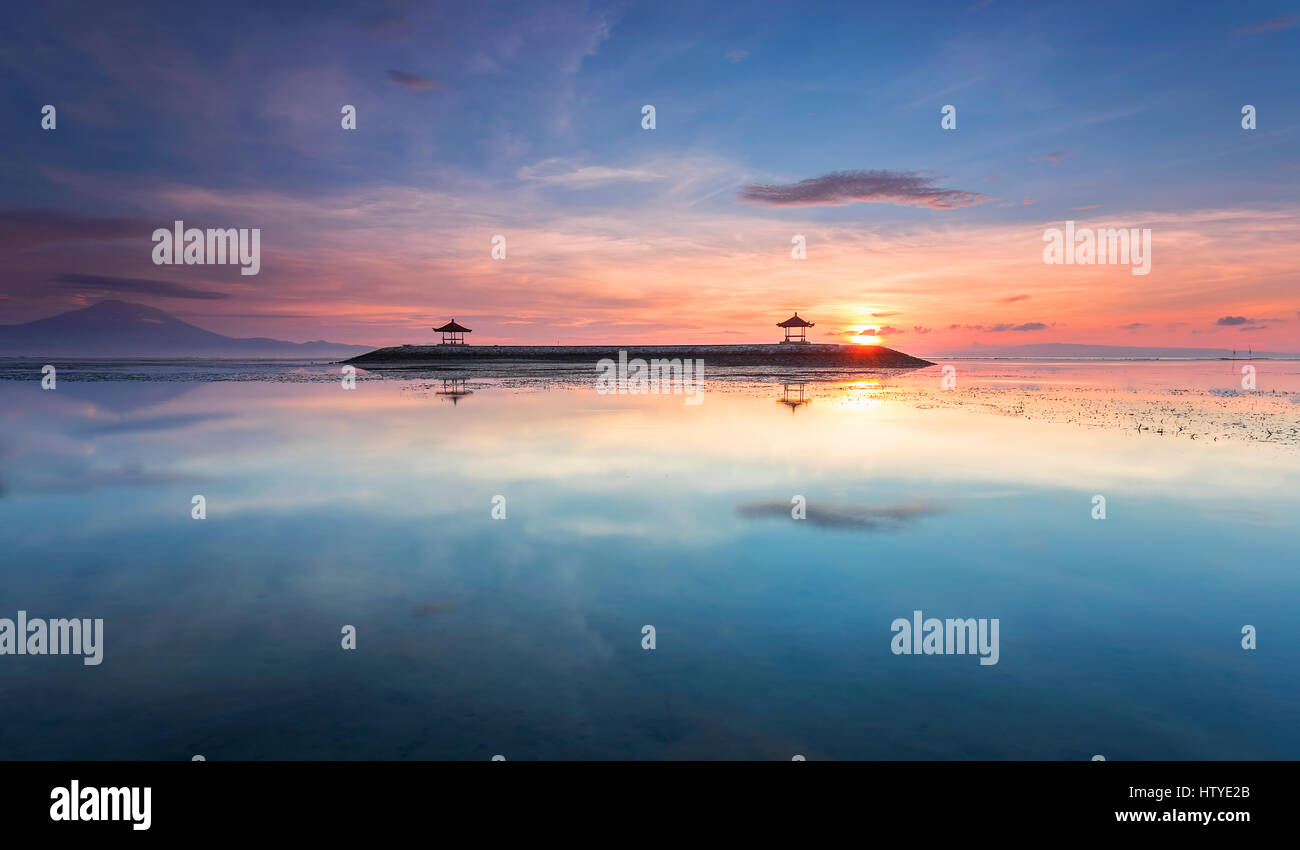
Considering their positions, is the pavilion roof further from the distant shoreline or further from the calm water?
the calm water

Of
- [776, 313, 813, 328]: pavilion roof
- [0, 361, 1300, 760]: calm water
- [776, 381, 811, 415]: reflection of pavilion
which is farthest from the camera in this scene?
[776, 313, 813, 328]: pavilion roof

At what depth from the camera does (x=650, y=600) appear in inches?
341

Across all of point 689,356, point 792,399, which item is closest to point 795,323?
point 689,356

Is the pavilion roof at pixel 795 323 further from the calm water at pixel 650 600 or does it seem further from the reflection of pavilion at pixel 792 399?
the calm water at pixel 650 600

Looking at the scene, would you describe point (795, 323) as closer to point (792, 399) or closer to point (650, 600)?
point (792, 399)

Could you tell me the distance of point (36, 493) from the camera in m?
15.1

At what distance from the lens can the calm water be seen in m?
5.77

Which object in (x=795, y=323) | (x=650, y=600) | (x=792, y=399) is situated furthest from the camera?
(x=795, y=323)

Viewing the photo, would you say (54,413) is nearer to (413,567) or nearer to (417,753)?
(413,567)

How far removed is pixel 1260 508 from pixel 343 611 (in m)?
16.9

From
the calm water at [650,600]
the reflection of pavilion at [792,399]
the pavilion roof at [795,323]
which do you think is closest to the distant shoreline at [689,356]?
the pavilion roof at [795,323]

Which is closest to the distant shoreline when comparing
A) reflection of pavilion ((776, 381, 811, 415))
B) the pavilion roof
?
the pavilion roof
